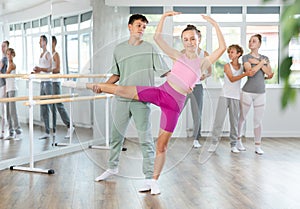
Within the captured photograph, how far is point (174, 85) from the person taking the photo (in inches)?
128

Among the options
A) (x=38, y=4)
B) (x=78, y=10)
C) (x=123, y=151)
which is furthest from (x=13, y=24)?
(x=123, y=151)

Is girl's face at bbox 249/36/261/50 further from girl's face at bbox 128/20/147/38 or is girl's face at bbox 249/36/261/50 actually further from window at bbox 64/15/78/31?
girl's face at bbox 128/20/147/38

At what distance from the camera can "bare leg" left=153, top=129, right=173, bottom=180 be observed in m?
3.48

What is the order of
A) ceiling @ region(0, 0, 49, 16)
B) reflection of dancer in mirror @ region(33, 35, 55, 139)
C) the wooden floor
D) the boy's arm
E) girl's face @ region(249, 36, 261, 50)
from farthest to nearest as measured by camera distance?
girl's face @ region(249, 36, 261, 50)
reflection of dancer in mirror @ region(33, 35, 55, 139)
ceiling @ region(0, 0, 49, 16)
the boy's arm
the wooden floor

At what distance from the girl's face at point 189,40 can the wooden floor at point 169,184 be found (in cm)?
75

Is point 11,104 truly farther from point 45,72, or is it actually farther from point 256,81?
point 256,81

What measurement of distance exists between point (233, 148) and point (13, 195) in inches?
115

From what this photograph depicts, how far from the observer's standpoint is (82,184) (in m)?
3.83

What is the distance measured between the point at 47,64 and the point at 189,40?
228 centimetres

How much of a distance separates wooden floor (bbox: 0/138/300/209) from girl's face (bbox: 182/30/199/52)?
750 mm

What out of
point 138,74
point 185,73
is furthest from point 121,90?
point 185,73

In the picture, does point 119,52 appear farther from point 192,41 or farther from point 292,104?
point 292,104

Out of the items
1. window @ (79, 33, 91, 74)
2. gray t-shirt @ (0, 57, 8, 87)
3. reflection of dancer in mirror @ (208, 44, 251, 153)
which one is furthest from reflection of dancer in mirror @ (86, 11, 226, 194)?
window @ (79, 33, 91, 74)

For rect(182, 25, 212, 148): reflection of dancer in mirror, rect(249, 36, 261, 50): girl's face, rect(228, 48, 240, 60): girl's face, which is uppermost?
rect(249, 36, 261, 50): girl's face
